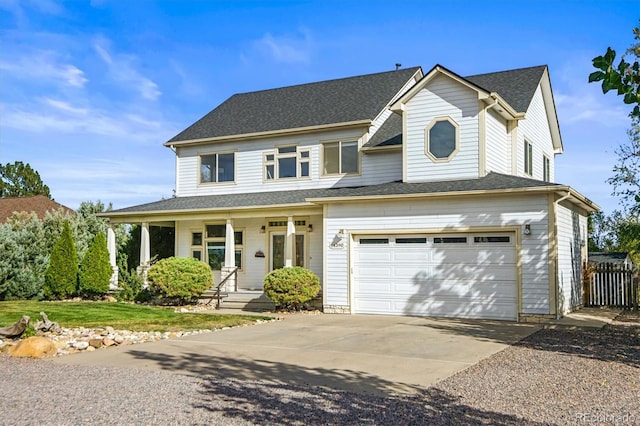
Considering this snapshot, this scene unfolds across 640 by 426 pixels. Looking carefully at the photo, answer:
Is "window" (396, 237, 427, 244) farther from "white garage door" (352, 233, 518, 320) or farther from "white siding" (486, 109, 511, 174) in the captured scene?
"white siding" (486, 109, 511, 174)

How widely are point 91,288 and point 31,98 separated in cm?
718

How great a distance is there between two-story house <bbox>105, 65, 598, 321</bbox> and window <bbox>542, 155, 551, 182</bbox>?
111 mm

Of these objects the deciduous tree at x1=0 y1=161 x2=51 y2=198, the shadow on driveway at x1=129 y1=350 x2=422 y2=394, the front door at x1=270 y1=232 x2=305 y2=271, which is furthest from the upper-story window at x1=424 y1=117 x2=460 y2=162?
the deciduous tree at x1=0 y1=161 x2=51 y2=198

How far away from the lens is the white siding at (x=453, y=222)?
1488 cm

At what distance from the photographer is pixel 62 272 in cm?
2122

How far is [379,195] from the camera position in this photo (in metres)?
16.6

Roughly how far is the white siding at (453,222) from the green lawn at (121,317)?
277 cm

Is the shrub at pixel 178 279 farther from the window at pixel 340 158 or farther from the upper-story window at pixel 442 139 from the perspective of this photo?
the upper-story window at pixel 442 139

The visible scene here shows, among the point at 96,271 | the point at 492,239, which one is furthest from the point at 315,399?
the point at 96,271

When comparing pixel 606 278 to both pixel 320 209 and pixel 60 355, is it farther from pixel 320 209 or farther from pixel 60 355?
pixel 60 355

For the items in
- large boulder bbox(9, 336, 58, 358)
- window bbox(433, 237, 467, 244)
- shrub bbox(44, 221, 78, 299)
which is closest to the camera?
large boulder bbox(9, 336, 58, 358)

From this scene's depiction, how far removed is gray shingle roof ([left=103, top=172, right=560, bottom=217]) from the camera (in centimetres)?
1567

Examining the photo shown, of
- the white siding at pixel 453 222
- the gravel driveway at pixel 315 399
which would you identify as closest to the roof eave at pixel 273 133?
the white siding at pixel 453 222

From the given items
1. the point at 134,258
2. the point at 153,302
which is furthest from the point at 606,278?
the point at 134,258
